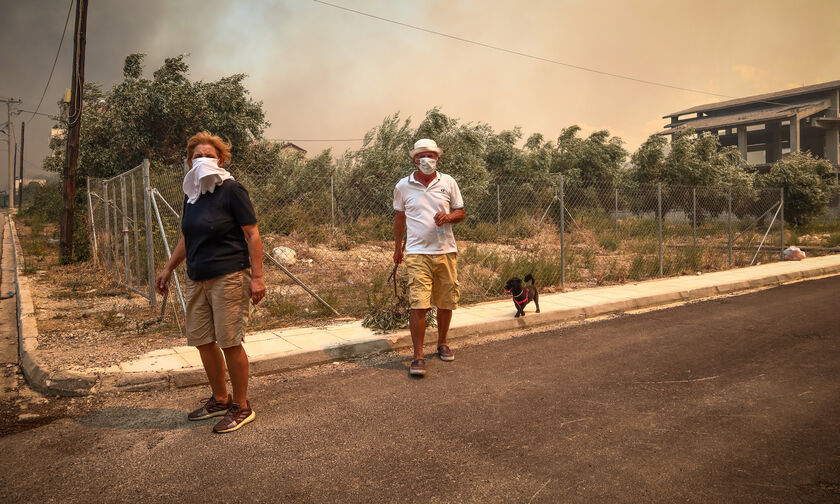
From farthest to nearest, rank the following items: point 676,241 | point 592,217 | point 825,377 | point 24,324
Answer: point 592,217
point 676,241
point 24,324
point 825,377

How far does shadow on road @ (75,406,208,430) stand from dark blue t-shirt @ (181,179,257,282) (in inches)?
42.0

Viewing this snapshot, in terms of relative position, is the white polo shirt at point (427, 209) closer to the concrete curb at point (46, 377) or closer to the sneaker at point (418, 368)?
the sneaker at point (418, 368)

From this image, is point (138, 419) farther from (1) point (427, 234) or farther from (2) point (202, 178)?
(1) point (427, 234)

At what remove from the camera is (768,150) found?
44000mm

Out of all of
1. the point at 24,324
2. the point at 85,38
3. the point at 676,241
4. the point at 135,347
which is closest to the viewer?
the point at 135,347

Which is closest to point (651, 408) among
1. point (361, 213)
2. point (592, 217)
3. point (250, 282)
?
point (250, 282)

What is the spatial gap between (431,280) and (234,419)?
84.5 inches

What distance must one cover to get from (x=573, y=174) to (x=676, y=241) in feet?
45.8

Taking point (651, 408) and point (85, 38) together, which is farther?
point (85, 38)

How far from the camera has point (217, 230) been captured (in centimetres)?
371

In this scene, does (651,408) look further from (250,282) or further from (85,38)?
(85,38)

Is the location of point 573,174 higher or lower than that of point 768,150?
lower

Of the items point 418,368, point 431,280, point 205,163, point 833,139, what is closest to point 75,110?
point 205,163

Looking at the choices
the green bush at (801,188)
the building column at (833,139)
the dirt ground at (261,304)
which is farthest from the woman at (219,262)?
the building column at (833,139)
